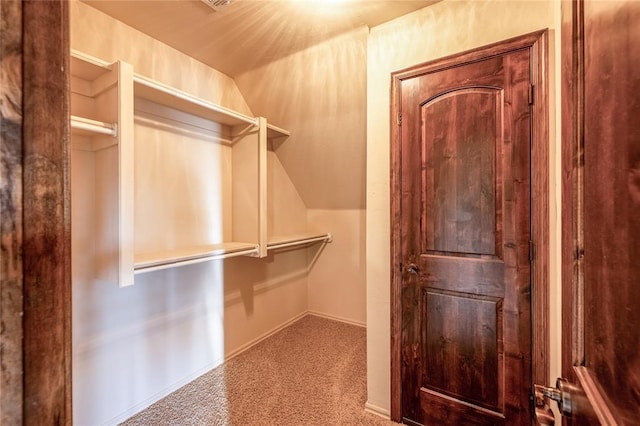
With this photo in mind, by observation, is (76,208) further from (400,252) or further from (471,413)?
(471,413)

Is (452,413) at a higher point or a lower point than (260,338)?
higher

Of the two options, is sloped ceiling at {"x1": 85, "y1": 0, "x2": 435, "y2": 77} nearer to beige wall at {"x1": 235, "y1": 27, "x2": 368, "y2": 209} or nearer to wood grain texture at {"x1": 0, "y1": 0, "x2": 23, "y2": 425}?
beige wall at {"x1": 235, "y1": 27, "x2": 368, "y2": 209}

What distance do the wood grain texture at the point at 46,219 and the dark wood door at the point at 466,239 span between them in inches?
63.9

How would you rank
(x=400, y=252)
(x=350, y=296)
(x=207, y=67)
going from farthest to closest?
1. (x=350, y=296)
2. (x=207, y=67)
3. (x=400, y=252)

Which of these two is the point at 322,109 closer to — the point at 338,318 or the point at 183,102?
the point at 183,102

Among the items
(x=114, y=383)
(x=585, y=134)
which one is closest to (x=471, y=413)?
(x=585, y=134)

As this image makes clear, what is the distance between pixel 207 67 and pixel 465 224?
2259 millimetres

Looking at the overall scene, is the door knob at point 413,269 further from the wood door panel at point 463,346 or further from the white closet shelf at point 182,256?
the white closet shelf at point 182,256

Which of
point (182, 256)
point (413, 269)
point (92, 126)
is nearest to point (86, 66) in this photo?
point (92, 126)

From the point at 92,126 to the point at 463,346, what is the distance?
226 centimetres

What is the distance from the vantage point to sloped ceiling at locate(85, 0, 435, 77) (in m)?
1.67

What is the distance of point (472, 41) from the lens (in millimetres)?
1576

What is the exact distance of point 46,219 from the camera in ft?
1.30

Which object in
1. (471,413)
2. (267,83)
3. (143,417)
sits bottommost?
(143,417)
